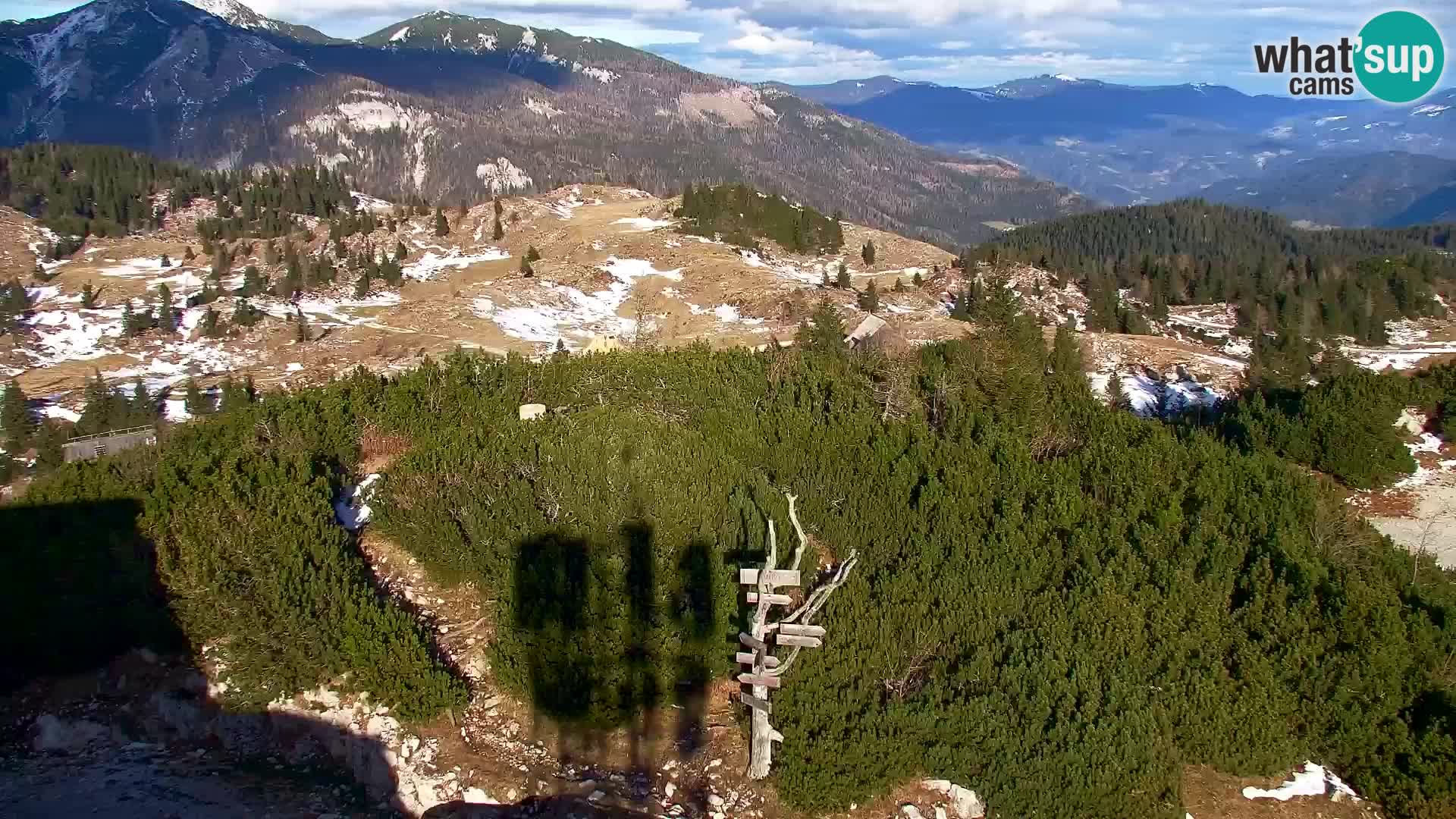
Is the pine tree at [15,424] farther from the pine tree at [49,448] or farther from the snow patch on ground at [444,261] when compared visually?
the snow patch on ground at [444,261]

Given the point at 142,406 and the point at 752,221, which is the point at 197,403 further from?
the point at 752,221

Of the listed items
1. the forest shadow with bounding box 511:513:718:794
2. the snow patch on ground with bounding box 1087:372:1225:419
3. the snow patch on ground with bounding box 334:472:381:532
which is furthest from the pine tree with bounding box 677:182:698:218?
the forest shadow with bounding box 511:513:718:794

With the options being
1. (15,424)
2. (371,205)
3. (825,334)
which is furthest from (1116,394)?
(371,205)

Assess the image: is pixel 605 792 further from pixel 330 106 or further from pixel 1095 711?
pixel 330 106

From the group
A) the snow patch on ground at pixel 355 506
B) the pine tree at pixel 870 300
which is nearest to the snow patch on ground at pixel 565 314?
the pine tree at pixel 870 300

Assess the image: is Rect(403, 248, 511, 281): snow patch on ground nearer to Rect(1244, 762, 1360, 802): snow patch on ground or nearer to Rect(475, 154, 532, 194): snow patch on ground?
Rect(1244, 762, 1360, 802): snow patch on ground
